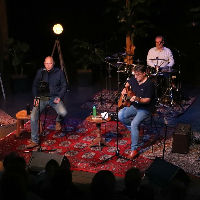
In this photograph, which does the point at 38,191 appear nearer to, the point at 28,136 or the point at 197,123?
the point at 28,136

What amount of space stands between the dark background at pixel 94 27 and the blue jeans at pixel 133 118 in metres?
6.03

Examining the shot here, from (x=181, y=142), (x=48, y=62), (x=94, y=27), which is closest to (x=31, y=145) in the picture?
(x=48, y=62)

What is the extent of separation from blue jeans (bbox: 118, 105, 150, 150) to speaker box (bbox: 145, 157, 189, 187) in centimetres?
125

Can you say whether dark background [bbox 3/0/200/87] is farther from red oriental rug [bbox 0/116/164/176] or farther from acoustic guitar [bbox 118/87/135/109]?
acoustic guitar [bbox 118/87/135/109]

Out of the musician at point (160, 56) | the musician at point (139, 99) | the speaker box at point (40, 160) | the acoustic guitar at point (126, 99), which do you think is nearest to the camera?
the speaker box at point (40, 160)

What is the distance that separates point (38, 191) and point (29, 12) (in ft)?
33.8

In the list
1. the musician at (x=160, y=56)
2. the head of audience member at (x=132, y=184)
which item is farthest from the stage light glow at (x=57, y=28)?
the head of audience member at (x=132, y=184)

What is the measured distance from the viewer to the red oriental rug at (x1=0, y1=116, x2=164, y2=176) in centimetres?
568

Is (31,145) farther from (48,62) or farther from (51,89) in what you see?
(48,62)

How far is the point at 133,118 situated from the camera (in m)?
6.58

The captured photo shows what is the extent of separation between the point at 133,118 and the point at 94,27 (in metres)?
7.41

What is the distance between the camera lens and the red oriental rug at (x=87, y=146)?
5.68m

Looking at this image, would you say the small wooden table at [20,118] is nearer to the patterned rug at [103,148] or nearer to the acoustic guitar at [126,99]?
the patterned rug at [103,148]

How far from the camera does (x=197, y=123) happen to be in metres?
7.72
